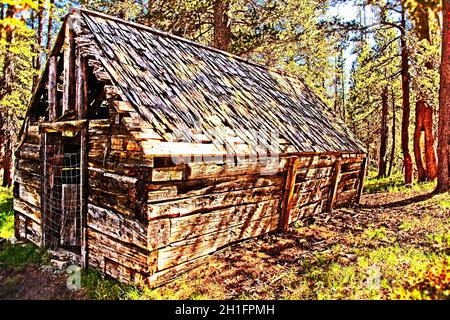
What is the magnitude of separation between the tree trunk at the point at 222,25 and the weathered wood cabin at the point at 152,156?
4.72 m

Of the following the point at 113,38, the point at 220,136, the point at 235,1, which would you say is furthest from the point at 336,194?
the point at 235,1

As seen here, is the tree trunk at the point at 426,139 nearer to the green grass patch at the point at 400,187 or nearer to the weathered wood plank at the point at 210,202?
the green grass patch at the point at 400,187

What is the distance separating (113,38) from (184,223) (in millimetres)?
3862

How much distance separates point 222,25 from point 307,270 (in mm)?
10844

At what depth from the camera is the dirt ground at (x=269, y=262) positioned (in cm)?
517

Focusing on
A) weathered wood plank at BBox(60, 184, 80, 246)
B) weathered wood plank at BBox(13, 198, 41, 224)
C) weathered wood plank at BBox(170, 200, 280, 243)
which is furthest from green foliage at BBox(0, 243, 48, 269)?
weathered wood plank at BBox(170, 200, 280, 243)

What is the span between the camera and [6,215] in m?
10.0

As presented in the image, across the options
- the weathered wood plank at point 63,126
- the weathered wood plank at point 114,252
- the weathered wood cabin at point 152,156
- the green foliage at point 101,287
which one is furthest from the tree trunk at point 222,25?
the green foliage at point 101,287

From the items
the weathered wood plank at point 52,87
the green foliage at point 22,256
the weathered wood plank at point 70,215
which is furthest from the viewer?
the weathered wood plank at point 52,87

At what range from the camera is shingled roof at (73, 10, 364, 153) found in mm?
5543

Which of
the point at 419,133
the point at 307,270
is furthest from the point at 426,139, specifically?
the point at 307,270

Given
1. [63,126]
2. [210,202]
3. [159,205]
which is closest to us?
[159,205]

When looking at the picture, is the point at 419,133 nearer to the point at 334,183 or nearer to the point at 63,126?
the point at 334,183

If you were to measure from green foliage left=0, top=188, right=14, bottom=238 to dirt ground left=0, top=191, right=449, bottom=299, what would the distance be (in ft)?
9.28
